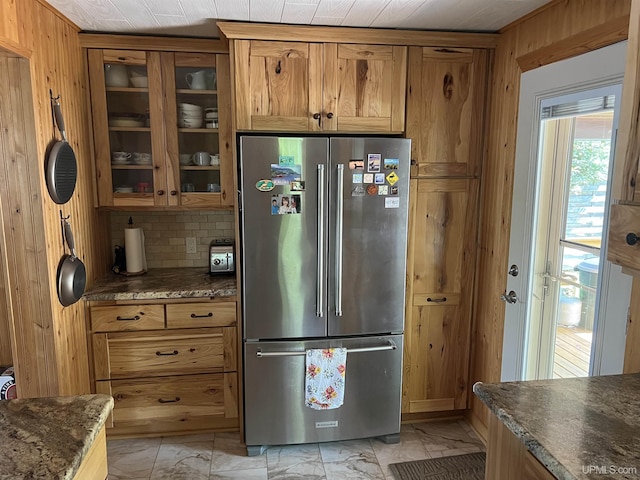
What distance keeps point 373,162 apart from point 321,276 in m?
0.64

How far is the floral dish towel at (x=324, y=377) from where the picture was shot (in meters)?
2.50

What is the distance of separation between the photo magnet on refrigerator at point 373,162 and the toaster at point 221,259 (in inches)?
41.2

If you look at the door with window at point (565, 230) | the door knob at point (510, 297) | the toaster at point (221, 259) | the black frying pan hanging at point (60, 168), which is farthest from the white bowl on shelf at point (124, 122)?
the door knob at point (510, 297)

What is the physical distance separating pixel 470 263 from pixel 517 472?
1547 millimetres

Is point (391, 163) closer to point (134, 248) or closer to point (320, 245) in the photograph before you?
point (320, 245)

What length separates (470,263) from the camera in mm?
2740

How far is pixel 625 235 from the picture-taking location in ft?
4.07

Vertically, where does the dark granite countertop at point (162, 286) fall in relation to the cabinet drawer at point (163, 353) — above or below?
above

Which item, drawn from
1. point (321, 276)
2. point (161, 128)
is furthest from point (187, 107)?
point (321, 276)

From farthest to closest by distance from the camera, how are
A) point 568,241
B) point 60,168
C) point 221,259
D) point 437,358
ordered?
point 221,259 < point 437,358 < point 60,168 < point 568,241

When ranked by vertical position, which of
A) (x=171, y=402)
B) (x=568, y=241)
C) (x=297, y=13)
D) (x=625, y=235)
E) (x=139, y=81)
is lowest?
(x=171, y=402)

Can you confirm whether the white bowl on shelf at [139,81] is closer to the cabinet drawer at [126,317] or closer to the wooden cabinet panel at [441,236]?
the cabinet drawer at [126,317]

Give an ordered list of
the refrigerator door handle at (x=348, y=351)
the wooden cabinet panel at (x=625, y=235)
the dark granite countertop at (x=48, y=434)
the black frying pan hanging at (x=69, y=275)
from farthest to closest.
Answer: the refrigerator door handle at (x=348, y=351)
the black frying pan hanging at (x=69, y=275)
the wooden cabinet panel at (x=625, y=235)
the dark granite countertop at (x=48, y=434)

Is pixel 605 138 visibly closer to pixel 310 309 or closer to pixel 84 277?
pixel 310 309
